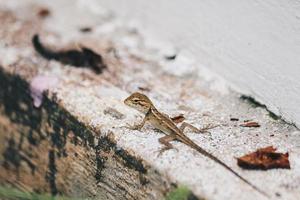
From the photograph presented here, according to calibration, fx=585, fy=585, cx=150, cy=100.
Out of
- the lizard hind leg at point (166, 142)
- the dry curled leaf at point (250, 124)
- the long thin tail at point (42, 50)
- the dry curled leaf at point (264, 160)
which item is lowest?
the long thin tail at point (42, 50)

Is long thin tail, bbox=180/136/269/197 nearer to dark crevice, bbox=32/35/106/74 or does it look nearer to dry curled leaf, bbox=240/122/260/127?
dry curled leaf, bbox=240/122/260/127

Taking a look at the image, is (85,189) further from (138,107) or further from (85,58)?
(85,58)

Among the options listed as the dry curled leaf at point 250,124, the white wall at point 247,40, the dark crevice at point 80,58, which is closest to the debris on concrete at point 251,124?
the dry curled leaf at point 250,124

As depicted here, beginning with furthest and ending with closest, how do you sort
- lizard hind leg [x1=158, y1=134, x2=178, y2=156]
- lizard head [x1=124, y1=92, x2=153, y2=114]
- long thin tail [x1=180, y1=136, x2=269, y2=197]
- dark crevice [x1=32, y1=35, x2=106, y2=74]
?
dark crevice [x1=32, y1=35, x2=106, y2=74], lizard head [x1=124, y1=92, x2=153, y2=114], lizard hind leg [x1=158, y1=134, x2=178, y2=156], long thin tail [x1=180, y1=136, x2=269, y2=197]

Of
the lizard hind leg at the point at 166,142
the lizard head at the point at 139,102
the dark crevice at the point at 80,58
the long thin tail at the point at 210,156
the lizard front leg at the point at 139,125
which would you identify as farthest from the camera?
the dark crevice at the point at 80,58

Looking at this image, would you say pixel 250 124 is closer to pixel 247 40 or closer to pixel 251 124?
pixel 251 124

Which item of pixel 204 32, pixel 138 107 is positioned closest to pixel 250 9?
pixel 204 32

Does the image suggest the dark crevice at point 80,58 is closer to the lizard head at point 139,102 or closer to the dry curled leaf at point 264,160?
the lizard head at point 139,102

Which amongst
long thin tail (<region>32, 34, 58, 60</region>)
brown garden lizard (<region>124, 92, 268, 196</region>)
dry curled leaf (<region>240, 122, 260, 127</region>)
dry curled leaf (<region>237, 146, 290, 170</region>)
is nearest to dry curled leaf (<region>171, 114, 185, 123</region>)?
brown garden lizard (<region>124, 92, 268, 196</region>)
